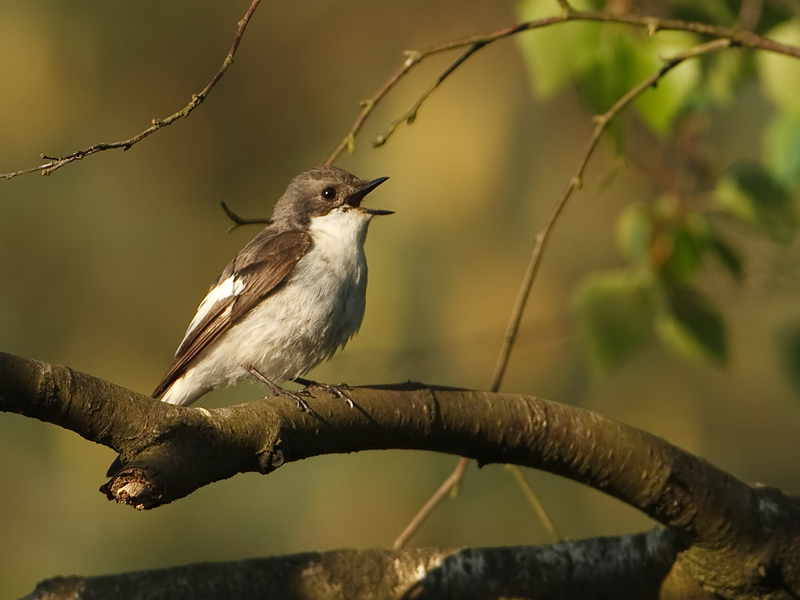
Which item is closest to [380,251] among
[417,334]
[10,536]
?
[417,334]

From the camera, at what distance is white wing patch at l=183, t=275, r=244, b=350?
14.8ft

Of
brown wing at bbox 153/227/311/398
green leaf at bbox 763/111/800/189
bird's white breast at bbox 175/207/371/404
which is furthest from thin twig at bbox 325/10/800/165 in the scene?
brown wing at bbox 153/227/311/398

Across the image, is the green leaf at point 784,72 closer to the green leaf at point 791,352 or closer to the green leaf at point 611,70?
the green leaf at point 611,70

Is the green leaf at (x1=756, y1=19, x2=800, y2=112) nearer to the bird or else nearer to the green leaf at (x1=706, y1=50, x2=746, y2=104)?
the green leaf at (x1=706, y1=50, x2=746, y2=104)

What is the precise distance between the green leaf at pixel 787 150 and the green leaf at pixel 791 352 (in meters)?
0.61

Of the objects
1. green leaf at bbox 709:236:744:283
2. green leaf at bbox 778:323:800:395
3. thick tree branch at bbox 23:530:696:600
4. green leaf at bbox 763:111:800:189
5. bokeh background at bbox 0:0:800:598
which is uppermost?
bokeh background at bbox 0:0:800:598

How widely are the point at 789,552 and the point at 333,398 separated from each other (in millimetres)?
1631

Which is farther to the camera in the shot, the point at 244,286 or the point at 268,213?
the point at 268,213

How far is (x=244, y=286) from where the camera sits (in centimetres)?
446

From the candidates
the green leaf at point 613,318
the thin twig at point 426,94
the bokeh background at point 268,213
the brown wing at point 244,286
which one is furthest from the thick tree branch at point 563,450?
the bokeh background at point 268,213

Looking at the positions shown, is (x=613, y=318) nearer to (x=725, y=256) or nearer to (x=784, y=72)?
(x=725, y=256)

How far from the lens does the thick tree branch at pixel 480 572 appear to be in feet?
10.7

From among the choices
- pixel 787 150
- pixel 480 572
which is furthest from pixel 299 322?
pixel 787 150

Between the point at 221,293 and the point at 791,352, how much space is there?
2.49 metres
